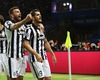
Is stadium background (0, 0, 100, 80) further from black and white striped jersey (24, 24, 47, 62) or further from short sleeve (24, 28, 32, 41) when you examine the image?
short sleeve (24, 28, 32, 41)

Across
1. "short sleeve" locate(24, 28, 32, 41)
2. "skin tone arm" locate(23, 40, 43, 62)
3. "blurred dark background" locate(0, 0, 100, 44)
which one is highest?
"blurred dark background" locate(0, 0, 100, 44)

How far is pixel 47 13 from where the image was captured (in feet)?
105

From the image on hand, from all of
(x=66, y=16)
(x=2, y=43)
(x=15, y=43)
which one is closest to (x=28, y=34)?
(x=15, y=43)

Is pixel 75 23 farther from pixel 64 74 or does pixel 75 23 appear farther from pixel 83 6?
pixel 64 74

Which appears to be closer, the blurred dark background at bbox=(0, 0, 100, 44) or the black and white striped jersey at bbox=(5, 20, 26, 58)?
the black and white striped jersey at bbox=(5, 20, 26, 58)

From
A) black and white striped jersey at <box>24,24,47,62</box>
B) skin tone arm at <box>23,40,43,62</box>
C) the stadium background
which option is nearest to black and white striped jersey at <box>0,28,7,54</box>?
black and white striped jersey at <box>24,24,47,62</box>

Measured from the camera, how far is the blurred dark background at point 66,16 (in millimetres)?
28906

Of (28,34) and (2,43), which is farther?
(2,43)

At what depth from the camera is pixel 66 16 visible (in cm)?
3092

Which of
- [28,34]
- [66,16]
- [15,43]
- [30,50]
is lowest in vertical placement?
[30,50]

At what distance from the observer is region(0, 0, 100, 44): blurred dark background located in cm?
2891

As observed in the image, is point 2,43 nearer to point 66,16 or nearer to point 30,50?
point 30,50

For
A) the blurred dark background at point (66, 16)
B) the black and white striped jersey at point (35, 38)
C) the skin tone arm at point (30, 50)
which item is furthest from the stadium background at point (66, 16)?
the skin tone arm at point (30, 50)

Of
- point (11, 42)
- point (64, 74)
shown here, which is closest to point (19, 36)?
point (11, 42)
